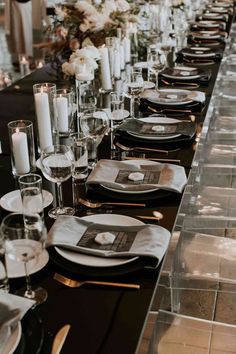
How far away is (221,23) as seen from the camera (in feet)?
16.4

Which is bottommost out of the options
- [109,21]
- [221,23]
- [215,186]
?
[215,186]

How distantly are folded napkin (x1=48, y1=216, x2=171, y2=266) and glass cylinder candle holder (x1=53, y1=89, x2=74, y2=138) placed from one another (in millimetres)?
801

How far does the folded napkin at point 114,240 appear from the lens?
1335 millimetres

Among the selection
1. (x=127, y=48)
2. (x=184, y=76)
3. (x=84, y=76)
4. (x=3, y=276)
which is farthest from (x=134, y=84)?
(x=3, y=276)

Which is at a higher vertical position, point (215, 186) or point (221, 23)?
point (221, 23)

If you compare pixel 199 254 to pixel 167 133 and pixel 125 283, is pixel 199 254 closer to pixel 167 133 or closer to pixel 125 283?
pixel 167 133

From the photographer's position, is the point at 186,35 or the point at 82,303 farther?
the point at 186,35

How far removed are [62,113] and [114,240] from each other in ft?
3.04

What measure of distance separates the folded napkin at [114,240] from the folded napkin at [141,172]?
0.28 m

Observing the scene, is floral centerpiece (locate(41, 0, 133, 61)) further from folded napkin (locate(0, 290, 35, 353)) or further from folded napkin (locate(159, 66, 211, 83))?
folded napkin (locate(0, 290, 35, 353))

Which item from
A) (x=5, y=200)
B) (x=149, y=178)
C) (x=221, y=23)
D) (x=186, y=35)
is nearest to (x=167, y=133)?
(x=149, y=178)

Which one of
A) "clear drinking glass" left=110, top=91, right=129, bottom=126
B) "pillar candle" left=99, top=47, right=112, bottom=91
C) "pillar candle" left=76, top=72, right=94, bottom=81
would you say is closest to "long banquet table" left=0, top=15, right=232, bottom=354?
"clear drinking glass" left=110, top=91, right=129, bottom=126

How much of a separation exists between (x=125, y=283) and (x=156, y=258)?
99 mm

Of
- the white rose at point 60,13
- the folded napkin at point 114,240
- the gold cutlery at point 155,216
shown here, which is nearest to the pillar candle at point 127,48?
the white rose at point 60,13
